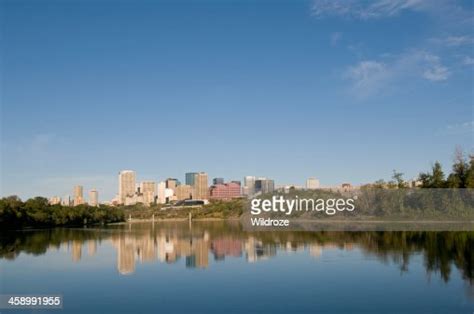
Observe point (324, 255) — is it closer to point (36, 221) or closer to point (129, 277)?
point (129, 277)

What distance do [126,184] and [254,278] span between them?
137 metres

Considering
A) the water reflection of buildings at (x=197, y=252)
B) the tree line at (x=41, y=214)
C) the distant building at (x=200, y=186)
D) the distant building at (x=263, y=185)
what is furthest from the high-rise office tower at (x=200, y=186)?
the water reflection of buildings at (x=197, y=252)

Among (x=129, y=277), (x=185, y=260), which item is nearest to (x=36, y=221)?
(x=185, y=260)

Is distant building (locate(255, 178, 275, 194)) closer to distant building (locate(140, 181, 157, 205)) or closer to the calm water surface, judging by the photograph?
distant building (locate(140, 181, 157, 205))

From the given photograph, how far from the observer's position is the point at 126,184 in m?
150

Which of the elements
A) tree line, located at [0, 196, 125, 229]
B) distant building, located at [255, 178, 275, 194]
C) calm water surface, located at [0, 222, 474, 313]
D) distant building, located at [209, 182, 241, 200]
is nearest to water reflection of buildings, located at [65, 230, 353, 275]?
calm water surface, located at [0, 222, 474, 313]

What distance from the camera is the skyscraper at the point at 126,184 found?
147 m

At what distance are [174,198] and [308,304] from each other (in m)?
A: 130

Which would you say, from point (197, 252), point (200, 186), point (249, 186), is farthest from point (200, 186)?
point (197, 252)

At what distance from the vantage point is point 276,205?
71500mm

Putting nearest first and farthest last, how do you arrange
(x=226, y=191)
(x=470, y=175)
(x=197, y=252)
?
(x=197, y=252), (x=470, y=175), (x=226, y=191)

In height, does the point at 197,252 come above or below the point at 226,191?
below

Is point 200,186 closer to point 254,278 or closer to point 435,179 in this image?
point 435,179

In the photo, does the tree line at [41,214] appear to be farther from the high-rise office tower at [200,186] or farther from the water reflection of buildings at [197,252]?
the high-rise office tower at [200,186]
